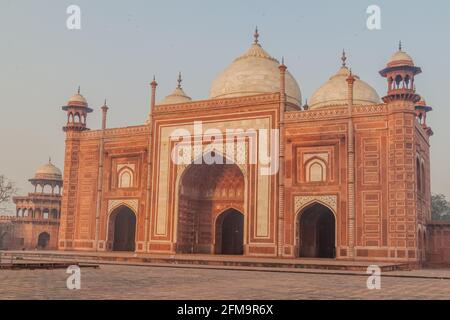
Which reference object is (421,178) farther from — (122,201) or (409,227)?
(122,201)

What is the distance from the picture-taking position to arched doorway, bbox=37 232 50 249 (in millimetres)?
30997

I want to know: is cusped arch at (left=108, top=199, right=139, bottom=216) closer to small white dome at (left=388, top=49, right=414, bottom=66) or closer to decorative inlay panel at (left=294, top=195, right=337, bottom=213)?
decorative inlay panel at (left=294, top=195, right=337, bottom=213)

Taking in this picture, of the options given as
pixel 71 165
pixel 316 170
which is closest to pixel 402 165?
pixel 316 170

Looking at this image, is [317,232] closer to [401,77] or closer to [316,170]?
[316,170]

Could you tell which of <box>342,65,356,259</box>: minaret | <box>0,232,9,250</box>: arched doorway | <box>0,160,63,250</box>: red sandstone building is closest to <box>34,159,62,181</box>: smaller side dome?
<box>0,160,63,250</box>: red sandstone building

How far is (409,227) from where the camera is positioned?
706 inches

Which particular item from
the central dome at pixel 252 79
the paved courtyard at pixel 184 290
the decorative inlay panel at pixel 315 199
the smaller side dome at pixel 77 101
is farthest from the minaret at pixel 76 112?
the paved courtyard at pixel 184 290

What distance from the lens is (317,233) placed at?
68.7ft

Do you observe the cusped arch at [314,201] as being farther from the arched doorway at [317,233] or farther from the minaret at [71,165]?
the minaret at [71,165]

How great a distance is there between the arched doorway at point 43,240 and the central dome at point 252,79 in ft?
44.0

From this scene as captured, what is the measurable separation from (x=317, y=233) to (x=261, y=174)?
3091 mm

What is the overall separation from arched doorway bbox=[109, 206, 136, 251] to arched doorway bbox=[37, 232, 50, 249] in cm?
834

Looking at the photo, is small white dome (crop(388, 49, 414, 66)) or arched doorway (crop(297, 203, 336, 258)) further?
arched doorway (crop(297, 203, 336, 258))
